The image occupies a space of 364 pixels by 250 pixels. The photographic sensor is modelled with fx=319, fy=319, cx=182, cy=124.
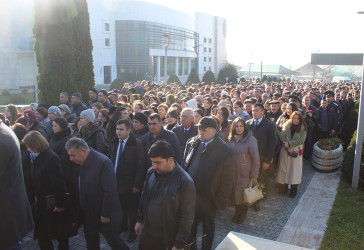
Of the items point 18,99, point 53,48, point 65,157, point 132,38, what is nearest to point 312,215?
point 65,157

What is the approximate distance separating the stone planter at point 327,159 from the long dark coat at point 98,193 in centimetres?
650

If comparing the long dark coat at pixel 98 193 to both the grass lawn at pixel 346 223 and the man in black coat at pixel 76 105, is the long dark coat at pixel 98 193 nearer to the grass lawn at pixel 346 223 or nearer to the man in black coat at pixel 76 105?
the grass lawn at pixel 346 223

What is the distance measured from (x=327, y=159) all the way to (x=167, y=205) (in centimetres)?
681

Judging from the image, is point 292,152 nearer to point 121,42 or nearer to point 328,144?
point 328,144

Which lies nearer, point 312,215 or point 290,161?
point 312,215

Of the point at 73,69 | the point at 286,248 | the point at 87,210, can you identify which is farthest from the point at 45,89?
the point at 286,248

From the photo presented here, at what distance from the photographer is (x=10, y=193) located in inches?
114

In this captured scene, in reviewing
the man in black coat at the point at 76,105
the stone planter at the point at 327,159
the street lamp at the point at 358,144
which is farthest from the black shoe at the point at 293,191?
the man in black coat at the point at 76,105

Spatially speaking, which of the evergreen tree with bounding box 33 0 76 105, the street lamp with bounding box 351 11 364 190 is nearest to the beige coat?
the street lamp with bounding box 351 11 364 190

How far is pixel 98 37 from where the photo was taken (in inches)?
1992

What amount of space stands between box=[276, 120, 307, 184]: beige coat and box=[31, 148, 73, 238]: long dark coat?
4726 mm

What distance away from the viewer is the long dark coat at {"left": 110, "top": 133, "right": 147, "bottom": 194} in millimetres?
5020

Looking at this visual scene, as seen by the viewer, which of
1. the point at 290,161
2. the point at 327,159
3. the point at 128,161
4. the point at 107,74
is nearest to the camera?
the point at 128,161

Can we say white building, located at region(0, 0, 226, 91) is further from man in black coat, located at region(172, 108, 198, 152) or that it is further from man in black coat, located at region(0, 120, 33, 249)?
man in black coat, located at region(0, 120, 33, 249)
